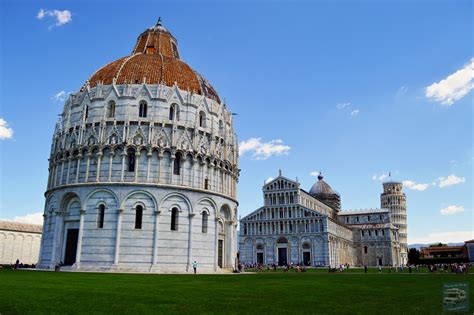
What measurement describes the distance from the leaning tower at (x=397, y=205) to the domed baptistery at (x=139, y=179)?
4109 inches

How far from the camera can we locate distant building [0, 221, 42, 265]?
76.2 m

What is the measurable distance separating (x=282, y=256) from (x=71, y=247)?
6236 centimetres

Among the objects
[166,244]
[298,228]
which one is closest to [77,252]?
[166,244]

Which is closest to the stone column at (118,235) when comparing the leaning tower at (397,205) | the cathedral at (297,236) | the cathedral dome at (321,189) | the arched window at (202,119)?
the arched window at (202,119)

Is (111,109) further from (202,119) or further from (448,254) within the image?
(448,254)

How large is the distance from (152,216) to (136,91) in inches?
502

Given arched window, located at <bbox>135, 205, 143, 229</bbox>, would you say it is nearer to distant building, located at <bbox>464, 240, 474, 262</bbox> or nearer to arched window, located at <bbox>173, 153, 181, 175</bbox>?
arched window, located at <bbox>173, 153, 181, 175</bbox>

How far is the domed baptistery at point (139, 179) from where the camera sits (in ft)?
120

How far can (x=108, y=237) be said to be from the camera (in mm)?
36156

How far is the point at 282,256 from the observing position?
92625mm

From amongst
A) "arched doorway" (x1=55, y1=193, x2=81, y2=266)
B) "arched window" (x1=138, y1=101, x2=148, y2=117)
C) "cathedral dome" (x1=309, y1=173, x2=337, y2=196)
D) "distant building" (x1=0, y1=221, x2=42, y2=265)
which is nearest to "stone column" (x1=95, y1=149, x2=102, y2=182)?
"arched doorway" (x1=55, y1=193, x2=81, y2=266)

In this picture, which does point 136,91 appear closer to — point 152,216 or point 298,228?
point 152,216

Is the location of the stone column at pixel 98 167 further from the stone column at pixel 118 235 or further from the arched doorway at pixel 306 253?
the arched doorway at pixel 306 253

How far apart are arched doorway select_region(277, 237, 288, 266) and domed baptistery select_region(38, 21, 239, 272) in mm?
50272
